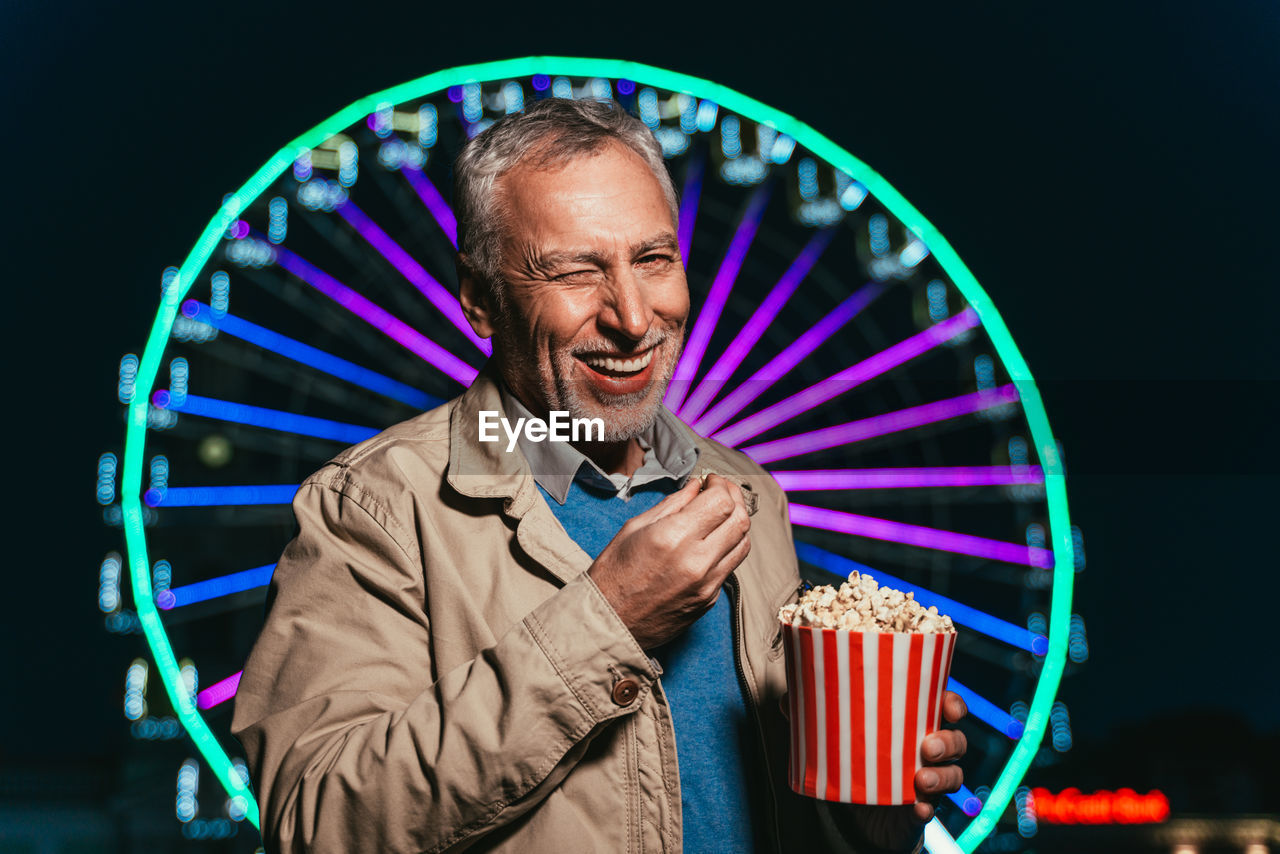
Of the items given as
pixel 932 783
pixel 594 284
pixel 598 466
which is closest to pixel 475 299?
pixel 594 284

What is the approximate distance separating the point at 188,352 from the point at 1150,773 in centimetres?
420

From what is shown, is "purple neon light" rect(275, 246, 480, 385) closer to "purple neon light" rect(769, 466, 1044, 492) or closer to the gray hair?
"purple neon light" rect(769, 466, 1044, 492)

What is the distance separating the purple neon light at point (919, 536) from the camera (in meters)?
3.66

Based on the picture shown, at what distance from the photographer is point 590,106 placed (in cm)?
176


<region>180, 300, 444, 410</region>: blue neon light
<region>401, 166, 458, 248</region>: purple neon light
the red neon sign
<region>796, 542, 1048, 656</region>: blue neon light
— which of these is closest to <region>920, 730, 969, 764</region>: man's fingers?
<region>796, 542, 1048, 656</region>: blue neon light

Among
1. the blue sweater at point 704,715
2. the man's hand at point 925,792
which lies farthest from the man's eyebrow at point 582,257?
the man's hand at point 925,792

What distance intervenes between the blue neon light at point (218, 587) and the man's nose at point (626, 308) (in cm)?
222

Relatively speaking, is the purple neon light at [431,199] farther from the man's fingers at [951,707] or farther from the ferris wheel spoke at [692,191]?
the man's fingers at [951,707]

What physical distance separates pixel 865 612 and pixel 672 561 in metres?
0.32

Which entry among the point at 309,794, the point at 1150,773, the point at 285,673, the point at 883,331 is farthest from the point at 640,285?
the point at 1150,773

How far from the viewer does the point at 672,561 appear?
4.14 ft

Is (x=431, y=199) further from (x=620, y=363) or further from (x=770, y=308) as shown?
(x=620, y=363)

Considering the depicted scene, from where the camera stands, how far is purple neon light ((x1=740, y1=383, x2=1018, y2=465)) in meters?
3.70

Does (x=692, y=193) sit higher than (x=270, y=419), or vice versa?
(x=692, y=193)
